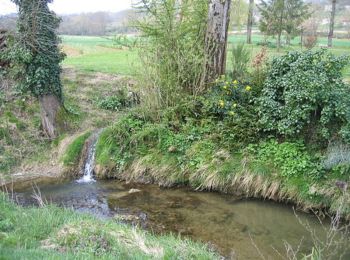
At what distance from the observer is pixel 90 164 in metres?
11.4

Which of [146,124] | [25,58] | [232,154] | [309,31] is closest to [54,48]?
[25,58]

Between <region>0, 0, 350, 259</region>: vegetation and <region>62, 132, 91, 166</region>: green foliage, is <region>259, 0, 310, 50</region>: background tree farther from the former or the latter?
<region>62, 132, 91, 166</region>: green foliage

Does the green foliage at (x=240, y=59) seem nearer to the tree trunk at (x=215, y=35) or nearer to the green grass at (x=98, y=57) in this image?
the tree trunk at (x=215, y=35)

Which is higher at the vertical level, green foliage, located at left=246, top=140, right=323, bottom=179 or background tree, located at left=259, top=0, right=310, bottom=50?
background tree, located at left=259, top=0, right=310, bottom=50

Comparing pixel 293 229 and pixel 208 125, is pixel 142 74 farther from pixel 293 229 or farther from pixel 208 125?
pixel 293 229

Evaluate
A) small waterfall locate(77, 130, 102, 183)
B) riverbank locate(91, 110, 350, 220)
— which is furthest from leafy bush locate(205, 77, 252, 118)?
small waterfall locate(77, 130, 102, 183)

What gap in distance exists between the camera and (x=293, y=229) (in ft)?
26.9

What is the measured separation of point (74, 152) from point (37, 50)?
2.92m

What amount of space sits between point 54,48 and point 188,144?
4743 mm

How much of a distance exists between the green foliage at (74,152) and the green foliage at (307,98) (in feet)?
16.3

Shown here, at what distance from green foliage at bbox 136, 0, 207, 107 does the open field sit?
62 cm

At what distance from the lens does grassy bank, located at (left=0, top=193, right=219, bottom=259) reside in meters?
5.57

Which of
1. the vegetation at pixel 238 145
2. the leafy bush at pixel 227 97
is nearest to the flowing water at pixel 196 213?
the vegetation at pixel 238 145

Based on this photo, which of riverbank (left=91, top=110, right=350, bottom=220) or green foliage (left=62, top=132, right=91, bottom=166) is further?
green foliage (left=62, top=132, right=91, bottom=166)
